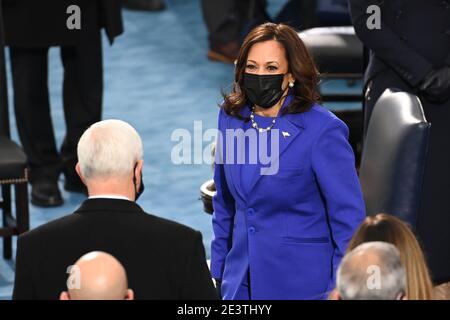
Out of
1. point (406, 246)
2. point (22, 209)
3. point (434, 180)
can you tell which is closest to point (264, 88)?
point (406, 246)

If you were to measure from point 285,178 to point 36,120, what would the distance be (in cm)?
312

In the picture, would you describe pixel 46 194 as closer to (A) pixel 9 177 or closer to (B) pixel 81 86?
(B) pixel 81 86

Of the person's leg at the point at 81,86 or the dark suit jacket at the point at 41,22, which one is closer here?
the dark suit jacket at the point at 41,22

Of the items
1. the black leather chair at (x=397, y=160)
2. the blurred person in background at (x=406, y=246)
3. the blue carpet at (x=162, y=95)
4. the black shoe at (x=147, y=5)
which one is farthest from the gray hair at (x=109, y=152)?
the black shoe at (x=147, y=5)

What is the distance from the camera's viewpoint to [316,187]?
4.04 metres

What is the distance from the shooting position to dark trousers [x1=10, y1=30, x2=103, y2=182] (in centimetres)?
677

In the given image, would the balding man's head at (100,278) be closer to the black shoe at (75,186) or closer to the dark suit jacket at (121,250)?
the dark suit jacket at (121,250)

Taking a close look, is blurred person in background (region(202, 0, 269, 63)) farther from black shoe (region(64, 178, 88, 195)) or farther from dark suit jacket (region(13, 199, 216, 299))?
dark suit jacket (region(13, 199, 216, 299))

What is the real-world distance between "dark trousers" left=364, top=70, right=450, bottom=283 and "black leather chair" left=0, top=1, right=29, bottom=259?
1723 mm

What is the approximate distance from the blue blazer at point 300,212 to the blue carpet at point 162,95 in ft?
6.09

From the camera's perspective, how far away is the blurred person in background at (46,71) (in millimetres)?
6633

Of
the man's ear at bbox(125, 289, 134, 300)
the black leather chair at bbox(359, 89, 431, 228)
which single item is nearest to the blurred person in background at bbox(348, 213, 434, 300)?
the man's ear at bbox(125, 289, 134, 300)
